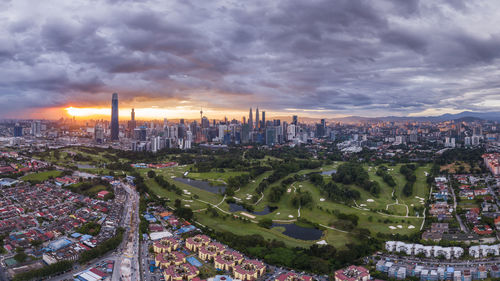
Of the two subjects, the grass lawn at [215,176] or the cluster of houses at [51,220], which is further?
the grass lawn at [215,176]

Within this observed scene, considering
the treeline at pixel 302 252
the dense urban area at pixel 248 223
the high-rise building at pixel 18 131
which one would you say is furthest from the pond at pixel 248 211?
the high-rise building at pixel 18 131

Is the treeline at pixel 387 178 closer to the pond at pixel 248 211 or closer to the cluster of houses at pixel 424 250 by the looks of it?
the pond at pixel 248 211

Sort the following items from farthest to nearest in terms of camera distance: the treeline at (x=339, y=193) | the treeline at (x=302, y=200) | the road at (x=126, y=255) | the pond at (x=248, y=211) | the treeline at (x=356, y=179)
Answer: the treeline at (x=356, y=179)
the treeline at (x=339, y=193)
the treeline at (x=302, y=200)
the pond at (x=248, y=211)
the road at (x=126, y=255)

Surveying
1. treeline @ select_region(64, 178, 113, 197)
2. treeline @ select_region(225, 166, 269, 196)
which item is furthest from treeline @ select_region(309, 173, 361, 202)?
treeline @ select_region(64, 178, 113, 197)

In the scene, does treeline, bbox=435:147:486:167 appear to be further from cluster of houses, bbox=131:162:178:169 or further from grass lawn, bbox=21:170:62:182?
grass lawn, bbox=21:170:62:182

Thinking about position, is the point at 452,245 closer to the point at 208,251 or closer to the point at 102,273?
the point at 208,251

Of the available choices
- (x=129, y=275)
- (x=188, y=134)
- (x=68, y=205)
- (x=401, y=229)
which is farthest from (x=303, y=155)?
(x=129, y=275)
